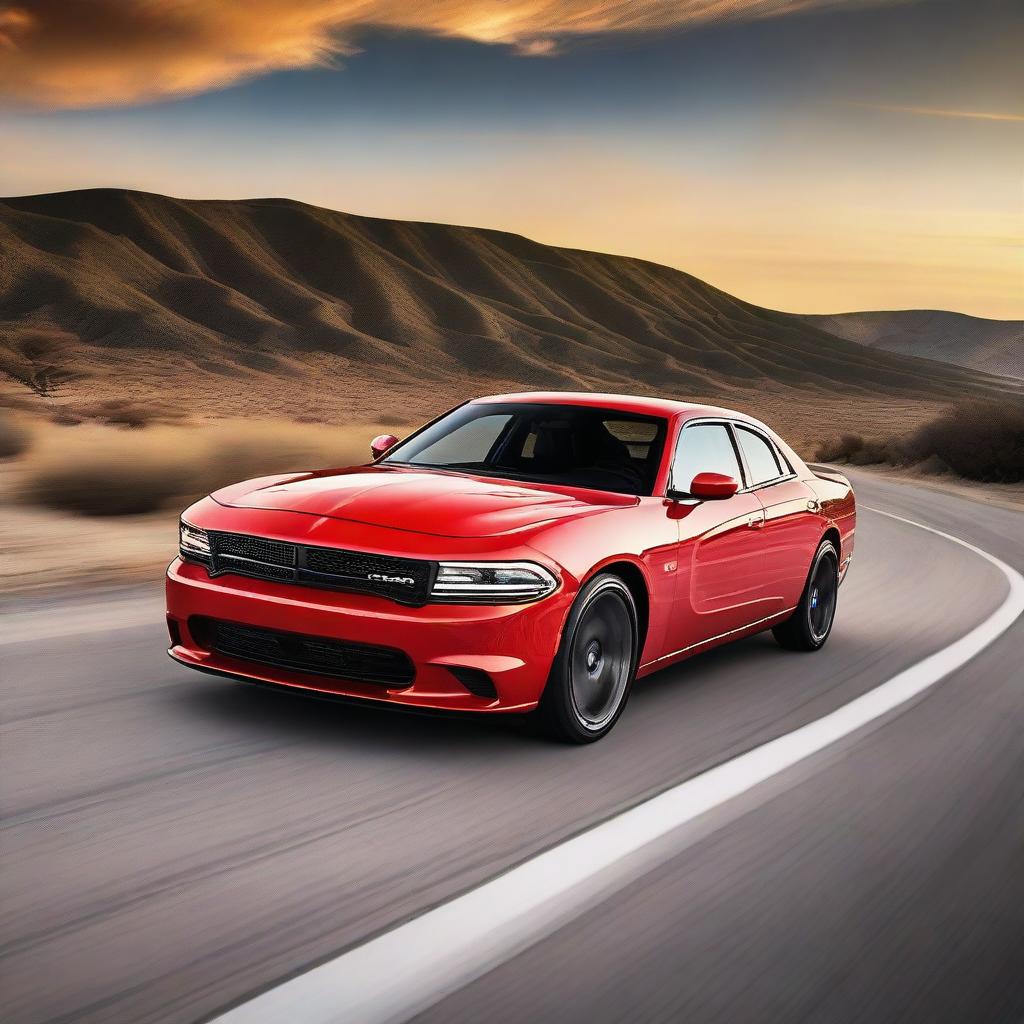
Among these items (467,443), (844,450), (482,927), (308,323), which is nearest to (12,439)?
(467,443)

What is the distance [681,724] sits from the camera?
6.14 m

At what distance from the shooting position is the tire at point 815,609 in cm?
801

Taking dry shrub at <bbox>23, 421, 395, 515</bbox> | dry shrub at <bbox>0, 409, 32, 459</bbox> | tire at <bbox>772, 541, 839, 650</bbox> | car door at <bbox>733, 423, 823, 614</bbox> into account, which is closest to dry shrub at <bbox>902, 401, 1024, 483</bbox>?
dry shrub at <bbox>23, 421, 395, 515</bbox>

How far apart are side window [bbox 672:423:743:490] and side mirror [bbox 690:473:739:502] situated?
0.18 metres

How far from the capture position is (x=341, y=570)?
5.21 m

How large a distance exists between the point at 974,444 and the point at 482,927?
33.9m

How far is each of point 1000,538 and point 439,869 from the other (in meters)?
13.7

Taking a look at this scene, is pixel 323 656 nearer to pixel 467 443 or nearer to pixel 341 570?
pixel 341 570

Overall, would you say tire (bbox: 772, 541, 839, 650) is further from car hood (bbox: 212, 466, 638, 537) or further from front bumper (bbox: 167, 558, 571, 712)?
front bumper (bbox: 167, 558, 571, 712)

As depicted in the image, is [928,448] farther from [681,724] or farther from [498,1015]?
[498,1015]

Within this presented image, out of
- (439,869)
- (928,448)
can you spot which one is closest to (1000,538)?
(439,869)

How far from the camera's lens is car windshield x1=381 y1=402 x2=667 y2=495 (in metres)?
6.69

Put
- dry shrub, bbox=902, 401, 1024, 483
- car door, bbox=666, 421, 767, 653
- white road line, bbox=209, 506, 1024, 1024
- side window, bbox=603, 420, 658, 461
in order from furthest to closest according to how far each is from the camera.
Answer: dry shrub, bbox=902, 401, 1024, 483
side window, bbox=603, 420, 658, 461
car door, bbox=666, 421, 767, 653
white road line, bbox=209, 506, 1024, 1024

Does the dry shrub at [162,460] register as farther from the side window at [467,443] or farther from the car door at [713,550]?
the car door at [713,550]
